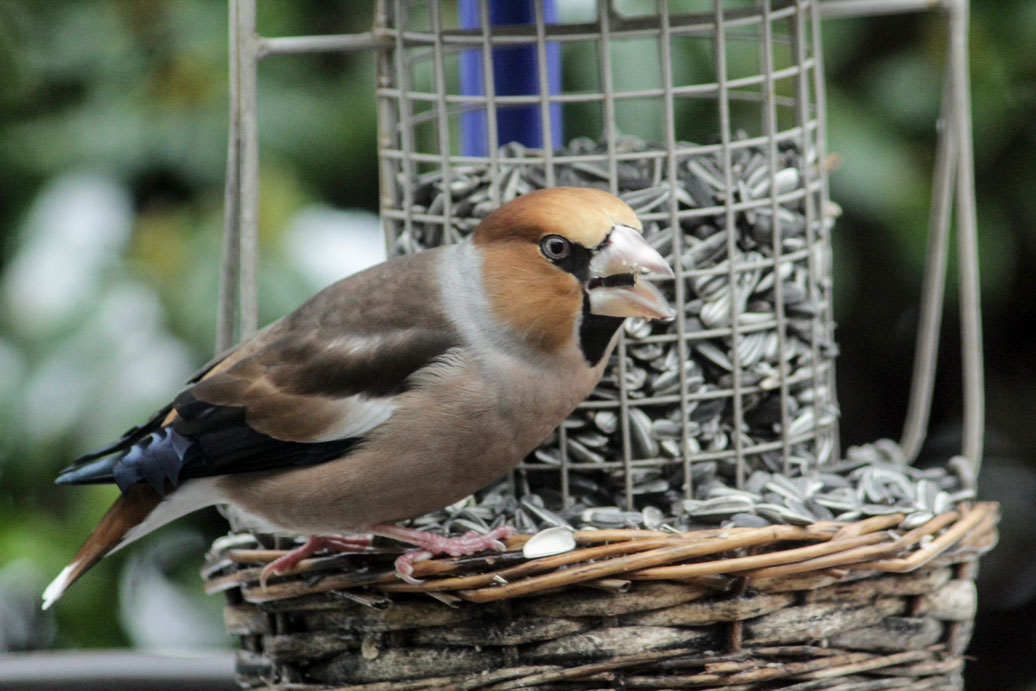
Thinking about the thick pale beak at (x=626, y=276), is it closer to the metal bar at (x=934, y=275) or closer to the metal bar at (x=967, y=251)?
the metal bar at (x=967, y=251)

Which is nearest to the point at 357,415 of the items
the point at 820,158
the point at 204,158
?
the point at 820,158

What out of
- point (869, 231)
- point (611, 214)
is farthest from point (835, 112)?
point (611, 214)

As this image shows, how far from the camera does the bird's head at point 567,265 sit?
7.10ft

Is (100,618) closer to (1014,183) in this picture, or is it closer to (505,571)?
(505,571)

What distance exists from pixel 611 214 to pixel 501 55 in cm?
65

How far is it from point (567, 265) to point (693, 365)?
0.46 metres

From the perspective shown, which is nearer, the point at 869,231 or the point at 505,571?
the point at 505,571

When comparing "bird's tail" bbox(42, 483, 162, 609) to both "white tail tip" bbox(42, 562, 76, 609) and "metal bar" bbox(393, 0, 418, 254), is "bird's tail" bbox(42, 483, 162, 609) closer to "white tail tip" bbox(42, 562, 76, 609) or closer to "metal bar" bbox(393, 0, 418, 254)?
"white tail tip" bbox(42, 562, 76, 609)

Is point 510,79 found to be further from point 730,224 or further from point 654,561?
point 654,561

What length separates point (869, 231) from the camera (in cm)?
387

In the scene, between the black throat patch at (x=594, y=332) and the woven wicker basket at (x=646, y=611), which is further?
the black throat patch at (x=594, y=332)

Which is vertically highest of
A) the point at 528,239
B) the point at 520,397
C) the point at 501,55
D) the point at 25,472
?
the point at 501,55

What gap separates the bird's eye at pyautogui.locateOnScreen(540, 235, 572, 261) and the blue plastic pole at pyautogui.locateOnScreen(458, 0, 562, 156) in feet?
1.44

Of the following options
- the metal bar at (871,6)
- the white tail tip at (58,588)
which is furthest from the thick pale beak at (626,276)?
the white tail tip at (58,588)
